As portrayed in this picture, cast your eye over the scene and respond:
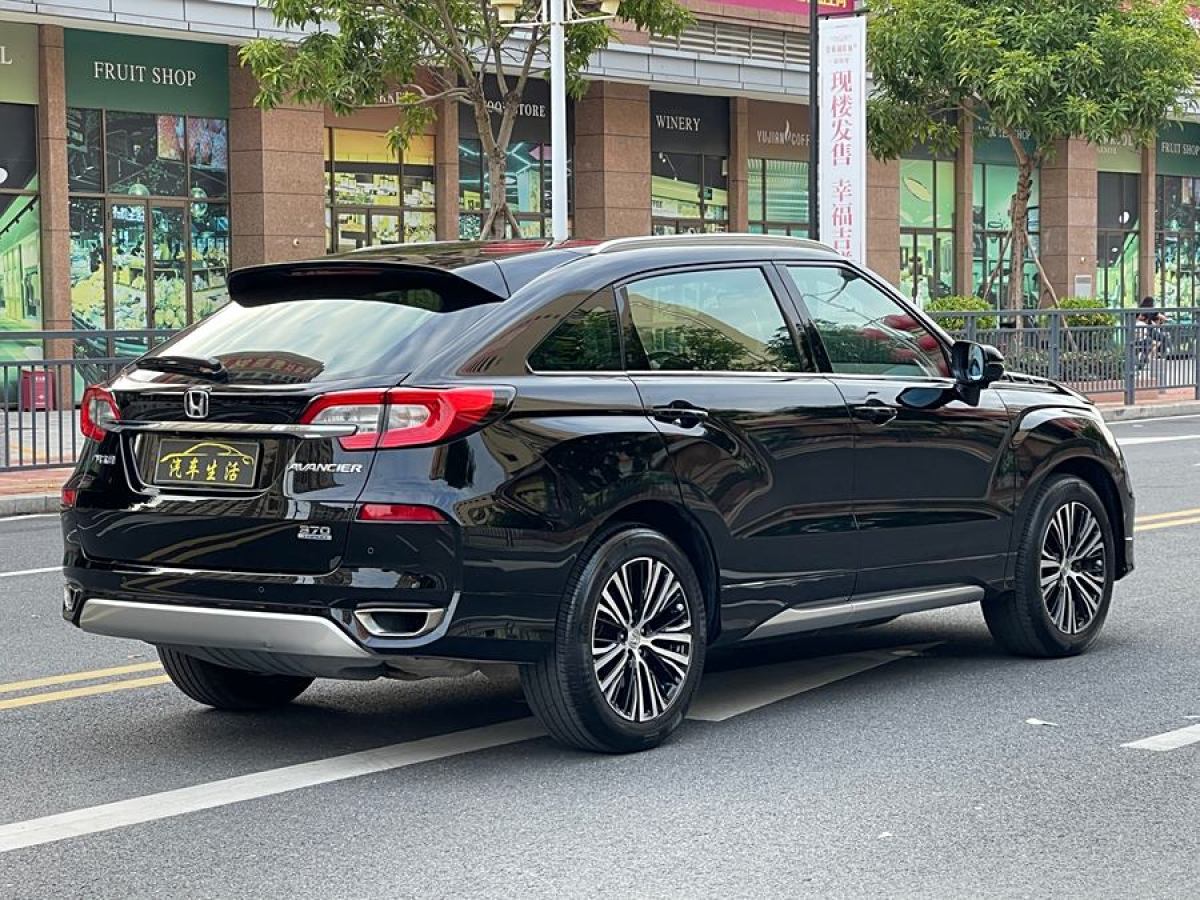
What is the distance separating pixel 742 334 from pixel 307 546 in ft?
6.11

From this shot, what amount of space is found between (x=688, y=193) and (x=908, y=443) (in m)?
28.3

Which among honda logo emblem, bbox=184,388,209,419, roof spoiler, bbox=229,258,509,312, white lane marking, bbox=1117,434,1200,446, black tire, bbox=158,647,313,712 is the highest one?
roof spoiler, bbox=229,258,509,312

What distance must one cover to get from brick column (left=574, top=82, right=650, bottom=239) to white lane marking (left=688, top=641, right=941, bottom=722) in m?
24.7

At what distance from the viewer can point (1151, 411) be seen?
2595 cm

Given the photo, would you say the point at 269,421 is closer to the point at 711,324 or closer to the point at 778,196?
the point at 711,324

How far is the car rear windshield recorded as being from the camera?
6.12 metres

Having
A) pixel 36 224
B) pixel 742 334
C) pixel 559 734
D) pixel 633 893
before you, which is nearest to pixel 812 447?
pixel 742 334

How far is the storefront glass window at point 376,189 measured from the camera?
97.0 feet

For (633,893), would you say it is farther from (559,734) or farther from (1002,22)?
(1002,22)

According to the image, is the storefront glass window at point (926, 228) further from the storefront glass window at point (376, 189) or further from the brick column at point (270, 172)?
the brick column at point (270, 172)

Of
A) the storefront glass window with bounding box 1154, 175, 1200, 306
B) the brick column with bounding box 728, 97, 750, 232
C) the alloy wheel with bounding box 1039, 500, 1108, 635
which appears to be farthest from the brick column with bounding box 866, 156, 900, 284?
the alloy wheel with bounding box 1039, 500, 1108, 635

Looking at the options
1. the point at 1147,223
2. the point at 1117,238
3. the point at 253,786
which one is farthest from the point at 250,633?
the point at 1147,223

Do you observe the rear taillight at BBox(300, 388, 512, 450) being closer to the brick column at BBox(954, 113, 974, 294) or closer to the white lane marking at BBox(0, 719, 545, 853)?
the white lane marking at BBox(0, 719, 545, 853)

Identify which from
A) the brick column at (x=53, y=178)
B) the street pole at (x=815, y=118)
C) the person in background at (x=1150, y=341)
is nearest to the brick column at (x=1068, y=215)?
the person in background at (x=1150, y=341)
